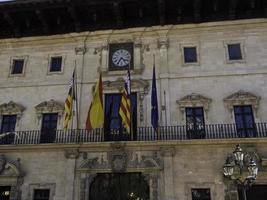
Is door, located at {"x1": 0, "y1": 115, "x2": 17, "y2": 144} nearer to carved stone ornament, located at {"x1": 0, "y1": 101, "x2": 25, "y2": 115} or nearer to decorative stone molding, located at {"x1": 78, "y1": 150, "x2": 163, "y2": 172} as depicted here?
carved stone ornament, located at {"x1": 0, "y1": 101, "x2": 25, "y2": 115}

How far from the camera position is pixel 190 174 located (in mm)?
14984

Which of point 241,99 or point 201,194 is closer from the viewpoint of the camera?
point 201,194

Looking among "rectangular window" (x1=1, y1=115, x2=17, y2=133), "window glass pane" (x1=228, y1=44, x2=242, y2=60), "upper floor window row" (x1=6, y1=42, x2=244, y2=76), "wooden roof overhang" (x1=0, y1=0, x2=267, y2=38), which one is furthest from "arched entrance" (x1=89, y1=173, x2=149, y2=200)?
"wooden roof overhang" (x1=0, y1=0, x2=267, y2=38)

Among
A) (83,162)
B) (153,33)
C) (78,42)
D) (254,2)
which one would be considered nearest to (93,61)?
(78,42)

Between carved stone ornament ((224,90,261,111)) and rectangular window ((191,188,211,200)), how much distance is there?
3.78 metres

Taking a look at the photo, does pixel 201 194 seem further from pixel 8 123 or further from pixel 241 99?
pixel 8 123

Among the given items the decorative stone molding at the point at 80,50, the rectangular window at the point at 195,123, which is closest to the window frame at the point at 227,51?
the rectangular window at the point at 195,123

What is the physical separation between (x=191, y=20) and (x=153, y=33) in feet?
6.48

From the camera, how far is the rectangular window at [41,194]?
15.6 meters

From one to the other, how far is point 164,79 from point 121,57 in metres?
2.53

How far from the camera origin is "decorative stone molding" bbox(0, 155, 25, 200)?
15.8 meters

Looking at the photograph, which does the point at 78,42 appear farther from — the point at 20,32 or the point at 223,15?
the point at 223,15

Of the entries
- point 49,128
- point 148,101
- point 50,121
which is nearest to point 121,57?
point 148,101

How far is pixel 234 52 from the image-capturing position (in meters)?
→ 17.3
